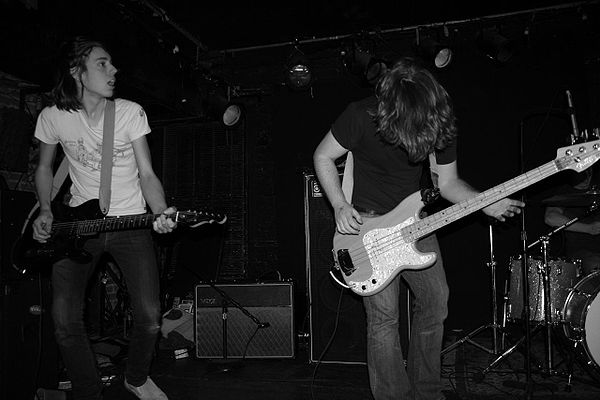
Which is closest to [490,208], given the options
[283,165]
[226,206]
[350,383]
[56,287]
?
[350,383]

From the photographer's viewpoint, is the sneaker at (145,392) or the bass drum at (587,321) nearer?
the sneaker at (145,392)

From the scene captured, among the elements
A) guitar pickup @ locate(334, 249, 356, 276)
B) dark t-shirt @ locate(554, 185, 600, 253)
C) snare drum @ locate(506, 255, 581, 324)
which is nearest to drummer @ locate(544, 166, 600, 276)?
dark t-shirt @ locate(554, 185, 600, 253)

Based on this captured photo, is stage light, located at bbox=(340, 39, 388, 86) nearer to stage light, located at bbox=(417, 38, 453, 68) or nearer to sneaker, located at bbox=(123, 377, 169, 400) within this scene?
stage light, located at bbox=(417, 38, 453, 68)

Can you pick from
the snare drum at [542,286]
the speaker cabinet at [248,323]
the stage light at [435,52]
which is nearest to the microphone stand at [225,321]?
the speaker cabinet at [248,323]

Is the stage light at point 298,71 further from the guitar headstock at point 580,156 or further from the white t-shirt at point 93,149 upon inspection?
the guitar headstock at point 580,156

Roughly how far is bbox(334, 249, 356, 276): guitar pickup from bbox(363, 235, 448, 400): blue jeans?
192 millimetres

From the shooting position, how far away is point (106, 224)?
296 centimetres

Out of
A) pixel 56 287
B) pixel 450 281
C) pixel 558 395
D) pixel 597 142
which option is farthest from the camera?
pixel 450 281

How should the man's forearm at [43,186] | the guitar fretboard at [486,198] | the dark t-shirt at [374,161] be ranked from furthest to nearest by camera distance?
the man's forearm at [43,186] → the dark t-shirt at [374,161] → the guitar fretboard at [486,198]

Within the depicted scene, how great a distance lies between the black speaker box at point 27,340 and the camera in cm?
322

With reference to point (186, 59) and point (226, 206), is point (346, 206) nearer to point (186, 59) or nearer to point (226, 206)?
point (186, 59)

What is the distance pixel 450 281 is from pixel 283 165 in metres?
2.73

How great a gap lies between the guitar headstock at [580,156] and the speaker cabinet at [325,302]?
2126mm

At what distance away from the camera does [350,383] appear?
3.97m
